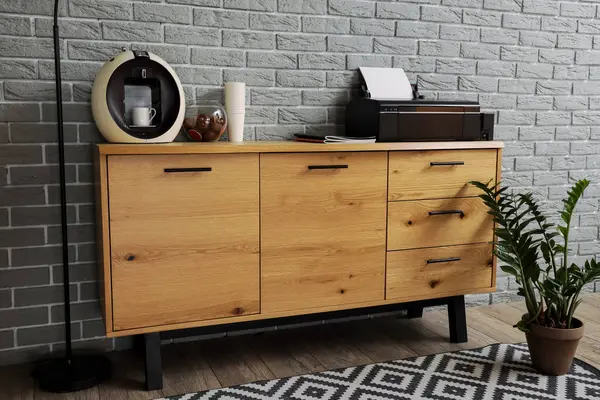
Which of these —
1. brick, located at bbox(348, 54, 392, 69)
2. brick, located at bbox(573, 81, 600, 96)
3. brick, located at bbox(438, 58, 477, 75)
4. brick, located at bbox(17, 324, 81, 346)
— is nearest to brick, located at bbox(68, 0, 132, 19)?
brick, located at bbox(348, 54, 392, 69)

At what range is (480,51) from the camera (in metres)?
3.09

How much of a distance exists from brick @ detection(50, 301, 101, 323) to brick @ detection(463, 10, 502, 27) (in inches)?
80.9

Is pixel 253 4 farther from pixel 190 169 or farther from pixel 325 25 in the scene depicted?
pixel 190 169

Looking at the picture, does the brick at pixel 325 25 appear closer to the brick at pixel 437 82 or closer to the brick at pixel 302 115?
the brick at pixel 302 115

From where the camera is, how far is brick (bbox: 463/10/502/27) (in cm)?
304

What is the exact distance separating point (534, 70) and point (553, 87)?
148 millimetres

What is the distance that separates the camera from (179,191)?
7.13ft

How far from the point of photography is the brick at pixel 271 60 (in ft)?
8.78

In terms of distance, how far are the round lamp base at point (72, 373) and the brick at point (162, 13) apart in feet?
4.23

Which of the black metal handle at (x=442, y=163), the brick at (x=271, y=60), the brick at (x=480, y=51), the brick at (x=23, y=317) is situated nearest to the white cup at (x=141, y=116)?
the brick at (x=271, y=60)

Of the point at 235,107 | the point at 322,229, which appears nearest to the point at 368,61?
the point at 235,107

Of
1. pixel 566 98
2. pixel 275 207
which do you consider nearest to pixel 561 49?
pixel 566 98

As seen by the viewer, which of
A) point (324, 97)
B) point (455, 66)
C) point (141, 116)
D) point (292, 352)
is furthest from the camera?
point (455, 66)

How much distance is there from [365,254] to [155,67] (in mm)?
1025
